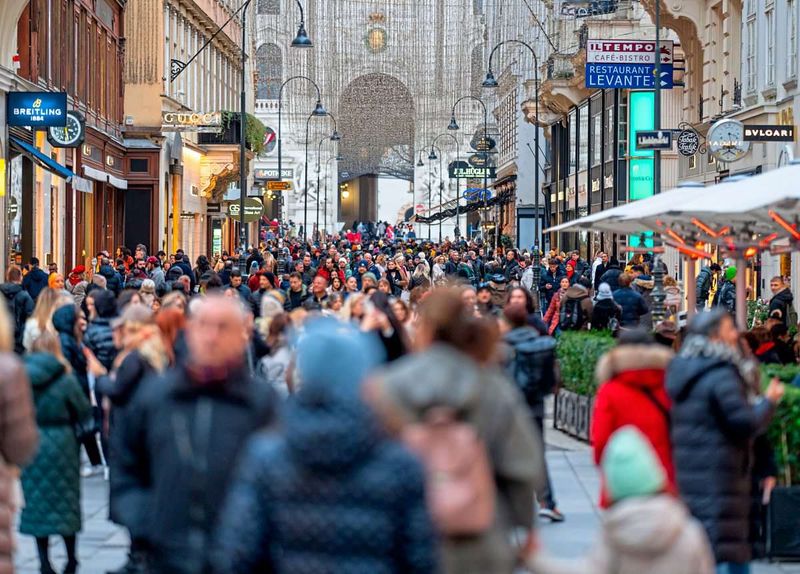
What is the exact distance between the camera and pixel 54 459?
9227 mm

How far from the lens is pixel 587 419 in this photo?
16.4m

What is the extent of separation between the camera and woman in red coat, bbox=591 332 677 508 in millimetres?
8320

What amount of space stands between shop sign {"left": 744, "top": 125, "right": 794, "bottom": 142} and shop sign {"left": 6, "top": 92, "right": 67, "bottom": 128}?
11626mm

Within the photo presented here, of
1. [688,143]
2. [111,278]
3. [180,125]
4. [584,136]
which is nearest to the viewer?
[111,278]

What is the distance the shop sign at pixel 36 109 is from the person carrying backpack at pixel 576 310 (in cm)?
1193

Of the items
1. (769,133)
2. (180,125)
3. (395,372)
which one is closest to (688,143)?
(769,133)

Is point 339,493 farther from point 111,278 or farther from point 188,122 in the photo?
point 188,122

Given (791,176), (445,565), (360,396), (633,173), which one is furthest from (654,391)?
(633,173)

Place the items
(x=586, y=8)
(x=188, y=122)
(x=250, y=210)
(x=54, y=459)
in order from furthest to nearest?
(x=586, y=8), (x=250, y=210), (x=188, y=122), (x=54, y=459)

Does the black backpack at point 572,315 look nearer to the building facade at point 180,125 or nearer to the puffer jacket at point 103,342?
the puffer jacket at point 103,342

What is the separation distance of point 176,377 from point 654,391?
3.25 metres

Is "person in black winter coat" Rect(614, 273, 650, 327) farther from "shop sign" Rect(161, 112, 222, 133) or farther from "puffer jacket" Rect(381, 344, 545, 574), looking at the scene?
"shop sign" Rect(161, 112, 222, 133)

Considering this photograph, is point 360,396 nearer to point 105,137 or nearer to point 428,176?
point 105,137

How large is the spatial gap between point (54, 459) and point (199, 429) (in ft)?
12.1
